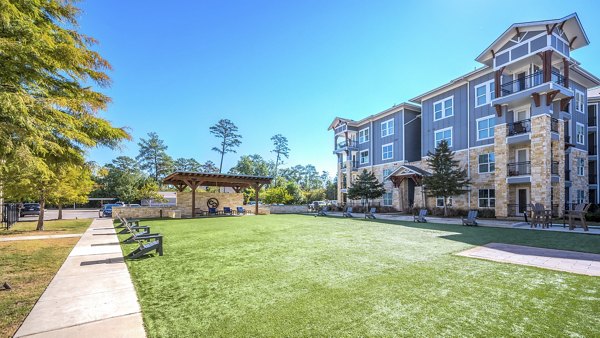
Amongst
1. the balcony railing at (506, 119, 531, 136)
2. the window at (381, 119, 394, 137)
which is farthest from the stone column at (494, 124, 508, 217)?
the window at (381, 119, 394, 137)

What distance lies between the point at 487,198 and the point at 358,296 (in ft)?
75.7

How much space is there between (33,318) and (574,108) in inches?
1252

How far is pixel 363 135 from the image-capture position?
36.6 metres

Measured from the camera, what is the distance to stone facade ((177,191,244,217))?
85.7 feet

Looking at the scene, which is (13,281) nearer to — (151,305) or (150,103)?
(151,305)

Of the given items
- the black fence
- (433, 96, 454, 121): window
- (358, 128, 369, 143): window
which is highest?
(433, 96, 454, 121): window

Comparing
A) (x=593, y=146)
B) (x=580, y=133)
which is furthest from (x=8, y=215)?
(x=593, y=146)

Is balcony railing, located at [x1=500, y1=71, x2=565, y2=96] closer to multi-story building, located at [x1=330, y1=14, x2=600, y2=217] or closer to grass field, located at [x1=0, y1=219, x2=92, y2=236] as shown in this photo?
multi-story building, located at [x1=330, y1=14, x2=600, y2=217]

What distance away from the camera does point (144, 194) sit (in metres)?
36.1

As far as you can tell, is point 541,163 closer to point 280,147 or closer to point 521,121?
point 521,121

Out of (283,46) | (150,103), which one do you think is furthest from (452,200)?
(150,103)

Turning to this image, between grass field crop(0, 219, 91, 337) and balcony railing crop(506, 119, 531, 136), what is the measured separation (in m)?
25.3

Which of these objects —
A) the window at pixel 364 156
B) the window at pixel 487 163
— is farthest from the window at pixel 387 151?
the window at pixel 487 163

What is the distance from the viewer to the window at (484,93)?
73.7 ft
